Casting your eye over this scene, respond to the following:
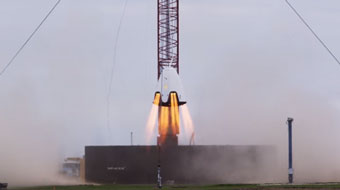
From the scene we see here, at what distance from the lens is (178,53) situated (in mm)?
113562

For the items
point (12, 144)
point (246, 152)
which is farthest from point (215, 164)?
point (12, 144)

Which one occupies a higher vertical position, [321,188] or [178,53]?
[178,53]

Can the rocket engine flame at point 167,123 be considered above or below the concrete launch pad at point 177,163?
above

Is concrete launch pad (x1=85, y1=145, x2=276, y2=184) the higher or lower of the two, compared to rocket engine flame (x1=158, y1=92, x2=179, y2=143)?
lower

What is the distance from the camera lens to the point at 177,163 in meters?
112

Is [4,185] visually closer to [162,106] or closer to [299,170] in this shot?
[162,106]

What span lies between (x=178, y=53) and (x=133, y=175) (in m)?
16.0

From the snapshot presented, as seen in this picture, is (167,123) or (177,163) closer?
(177,163)

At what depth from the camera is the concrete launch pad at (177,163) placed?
11119cm

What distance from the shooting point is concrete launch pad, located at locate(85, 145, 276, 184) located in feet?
365

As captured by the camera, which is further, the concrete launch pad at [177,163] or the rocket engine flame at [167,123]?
the rocket engine flame at [167,123]

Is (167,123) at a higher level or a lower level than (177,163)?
higher

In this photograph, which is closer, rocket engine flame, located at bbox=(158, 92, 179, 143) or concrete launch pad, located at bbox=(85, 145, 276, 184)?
concrete launch pad, located at bbox=(85, 145, 276, 184)

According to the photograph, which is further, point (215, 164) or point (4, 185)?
point (215, 164)
